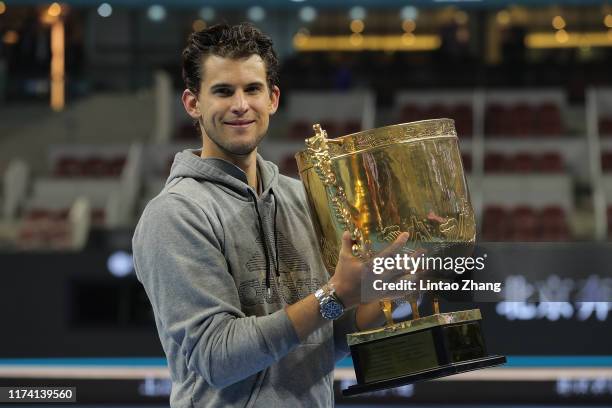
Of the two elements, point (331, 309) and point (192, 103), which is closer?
point (331, 309)

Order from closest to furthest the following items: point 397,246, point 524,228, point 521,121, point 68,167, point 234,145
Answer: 1. point 397,246
2. point 234,145
3. point 524,228
4. point 68,167
5. point 521,121

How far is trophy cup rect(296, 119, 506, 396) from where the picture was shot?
1969 millimetres

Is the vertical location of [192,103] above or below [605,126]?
below

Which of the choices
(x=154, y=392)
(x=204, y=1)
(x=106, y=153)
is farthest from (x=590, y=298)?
(x=106, y=153)

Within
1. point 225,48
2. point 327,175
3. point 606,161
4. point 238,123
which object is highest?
point 606,161

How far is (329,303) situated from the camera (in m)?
1.97

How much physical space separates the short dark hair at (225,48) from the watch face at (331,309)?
1.54 feet

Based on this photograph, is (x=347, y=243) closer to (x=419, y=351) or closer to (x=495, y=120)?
(x=419, y=351)

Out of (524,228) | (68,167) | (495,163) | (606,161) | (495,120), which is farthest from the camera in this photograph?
(495,120)

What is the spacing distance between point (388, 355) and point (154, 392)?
11.6 feet

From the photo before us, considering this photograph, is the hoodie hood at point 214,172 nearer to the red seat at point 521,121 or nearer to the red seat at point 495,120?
the red seat at point 521,121

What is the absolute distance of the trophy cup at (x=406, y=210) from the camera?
1969 millimetres

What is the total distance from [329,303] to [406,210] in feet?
0.72

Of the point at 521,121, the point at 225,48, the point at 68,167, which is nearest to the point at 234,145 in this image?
the point at 225,48
